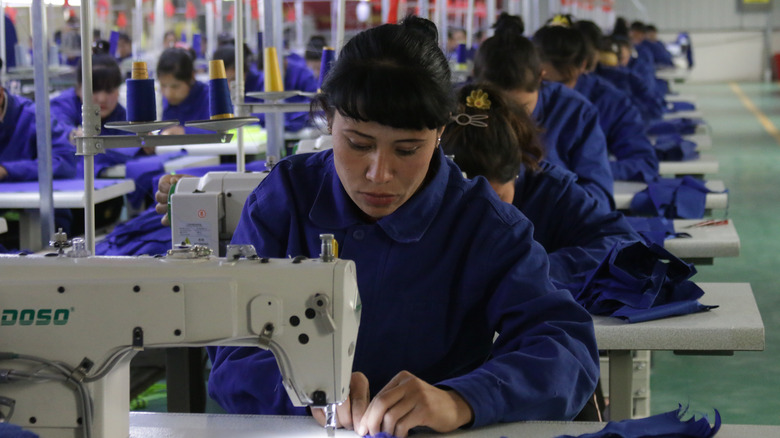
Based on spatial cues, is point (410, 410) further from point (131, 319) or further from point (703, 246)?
point (703, 246)

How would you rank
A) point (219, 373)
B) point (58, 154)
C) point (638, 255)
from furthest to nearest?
point (58, 154) < point (638, 255) < point (219, 373)

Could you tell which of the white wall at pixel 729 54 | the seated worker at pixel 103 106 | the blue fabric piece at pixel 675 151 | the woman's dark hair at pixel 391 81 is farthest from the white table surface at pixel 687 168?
the white wall at pixel 729 54

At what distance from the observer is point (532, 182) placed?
2668 mm

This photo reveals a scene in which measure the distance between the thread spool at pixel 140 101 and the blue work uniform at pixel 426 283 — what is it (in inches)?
15.2

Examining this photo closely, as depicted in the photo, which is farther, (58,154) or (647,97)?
(647,97)

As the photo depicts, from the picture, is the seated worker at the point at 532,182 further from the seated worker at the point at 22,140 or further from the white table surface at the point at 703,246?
the seated worker at the point at 22,140

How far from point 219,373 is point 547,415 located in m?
0.52

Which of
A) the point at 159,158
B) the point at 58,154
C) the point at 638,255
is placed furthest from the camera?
the point at 159,158

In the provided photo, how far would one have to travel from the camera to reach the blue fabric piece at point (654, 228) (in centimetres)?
305

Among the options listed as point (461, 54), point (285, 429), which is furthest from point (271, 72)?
point (461, 54)

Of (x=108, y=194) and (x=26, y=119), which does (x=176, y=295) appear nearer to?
(x=108, y=194)

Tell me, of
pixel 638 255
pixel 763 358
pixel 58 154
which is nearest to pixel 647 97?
pixel 763 358

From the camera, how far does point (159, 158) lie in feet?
16.7

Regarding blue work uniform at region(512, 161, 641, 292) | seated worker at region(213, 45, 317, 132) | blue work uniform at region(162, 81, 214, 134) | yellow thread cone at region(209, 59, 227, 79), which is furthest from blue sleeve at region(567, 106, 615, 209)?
blue work uniform at region(162, 81, 214, 134)
